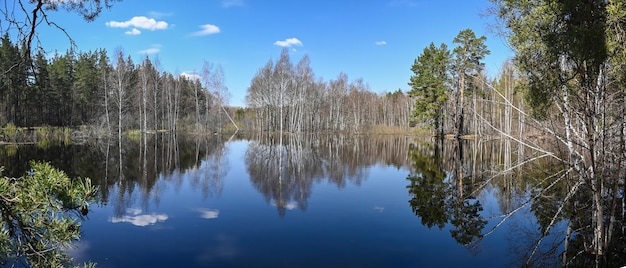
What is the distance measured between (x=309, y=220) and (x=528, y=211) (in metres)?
5.90

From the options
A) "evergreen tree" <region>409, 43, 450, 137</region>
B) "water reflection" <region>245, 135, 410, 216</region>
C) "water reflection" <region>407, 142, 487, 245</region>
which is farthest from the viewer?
"evergreen tree" <region>409, 43, 450, 137</region>

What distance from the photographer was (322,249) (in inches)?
267

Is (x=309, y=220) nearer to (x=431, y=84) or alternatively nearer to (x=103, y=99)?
(x=431, y=84)

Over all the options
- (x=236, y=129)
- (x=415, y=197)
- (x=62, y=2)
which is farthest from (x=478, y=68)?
(x=236, y=129)

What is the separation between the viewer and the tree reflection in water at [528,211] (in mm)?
6387

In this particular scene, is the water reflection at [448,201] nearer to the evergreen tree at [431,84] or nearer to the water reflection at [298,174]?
the water reflection at [298,174]

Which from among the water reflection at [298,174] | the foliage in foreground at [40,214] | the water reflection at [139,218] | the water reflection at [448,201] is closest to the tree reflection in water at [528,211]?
the water reflection at [448,201]

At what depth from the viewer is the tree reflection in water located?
21.0 ft

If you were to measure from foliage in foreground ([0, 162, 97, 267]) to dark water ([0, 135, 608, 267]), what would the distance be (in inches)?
56.3

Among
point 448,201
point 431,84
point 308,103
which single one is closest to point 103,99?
point 308,103

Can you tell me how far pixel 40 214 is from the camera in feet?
7.80

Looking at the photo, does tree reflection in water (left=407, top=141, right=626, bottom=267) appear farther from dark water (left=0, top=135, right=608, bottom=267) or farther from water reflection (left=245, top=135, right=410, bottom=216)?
water reflection (left=245, top=135, right=410, bottom=216)

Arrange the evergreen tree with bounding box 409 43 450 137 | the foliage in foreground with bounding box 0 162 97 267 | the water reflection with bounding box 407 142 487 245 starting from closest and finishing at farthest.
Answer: the foliage in foreground with bounding box 0 162 97 267 < the water reflection with bounding box 407 142 487 245 < the evergreen tree with bounding box 409 43 450 137

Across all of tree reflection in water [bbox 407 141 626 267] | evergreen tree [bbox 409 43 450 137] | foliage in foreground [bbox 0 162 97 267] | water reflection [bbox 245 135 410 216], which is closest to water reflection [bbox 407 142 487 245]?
tree reflection in water [bbox 407 141 626 267]
